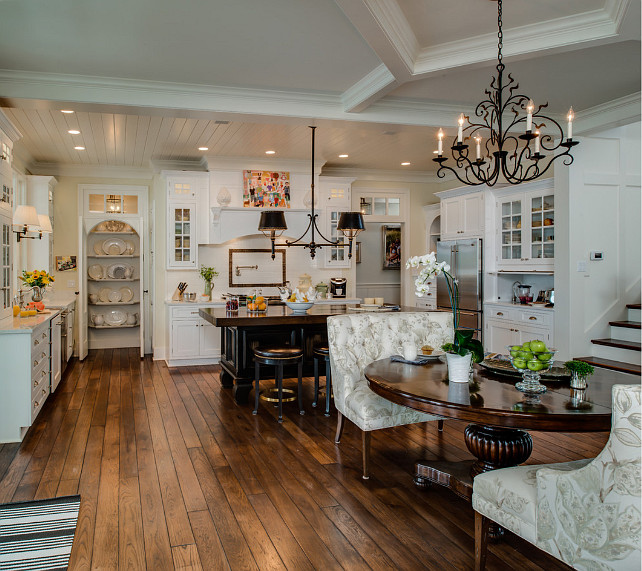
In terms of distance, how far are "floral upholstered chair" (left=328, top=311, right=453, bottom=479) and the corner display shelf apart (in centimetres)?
565

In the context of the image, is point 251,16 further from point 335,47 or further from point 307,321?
point 307,321

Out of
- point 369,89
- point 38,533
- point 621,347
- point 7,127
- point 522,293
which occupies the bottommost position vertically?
point 38,533

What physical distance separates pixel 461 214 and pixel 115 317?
543 cm

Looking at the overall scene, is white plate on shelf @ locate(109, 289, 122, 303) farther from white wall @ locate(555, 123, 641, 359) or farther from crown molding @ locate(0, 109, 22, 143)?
white wall @ locate(555, 123, 641, 359)

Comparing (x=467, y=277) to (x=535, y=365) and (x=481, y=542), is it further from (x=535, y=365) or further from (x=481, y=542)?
(x=481, y=542)

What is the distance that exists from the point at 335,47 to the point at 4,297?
10.6 ft

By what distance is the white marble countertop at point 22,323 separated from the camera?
412cm

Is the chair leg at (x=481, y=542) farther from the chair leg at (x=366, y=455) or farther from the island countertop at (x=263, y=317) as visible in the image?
the island countertop at (x=263, y=317)

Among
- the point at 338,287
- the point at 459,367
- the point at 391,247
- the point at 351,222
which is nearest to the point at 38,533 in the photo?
the point at 459,367

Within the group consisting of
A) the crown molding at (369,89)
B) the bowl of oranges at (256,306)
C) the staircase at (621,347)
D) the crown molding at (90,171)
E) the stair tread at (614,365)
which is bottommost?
the stair tread at (614,365)

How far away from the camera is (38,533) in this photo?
268 cm

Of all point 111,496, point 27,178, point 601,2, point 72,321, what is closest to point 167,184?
point 27,178

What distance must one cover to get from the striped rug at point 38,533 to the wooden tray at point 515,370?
2.26 m

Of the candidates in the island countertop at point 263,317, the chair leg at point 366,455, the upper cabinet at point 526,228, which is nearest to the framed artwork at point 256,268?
the island countertop at point 263,317
